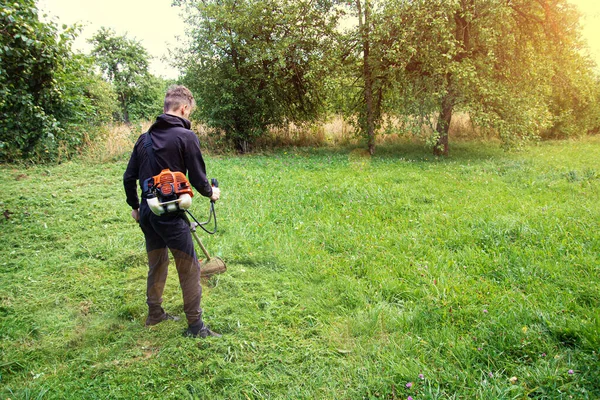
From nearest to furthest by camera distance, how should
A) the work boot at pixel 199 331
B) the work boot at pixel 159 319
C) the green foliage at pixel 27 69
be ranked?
the work boot at pixel 199 331
the work boot at pixel 159 319
the green foliage at pixel 27 69

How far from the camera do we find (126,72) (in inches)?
1294

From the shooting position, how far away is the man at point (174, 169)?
107 inches

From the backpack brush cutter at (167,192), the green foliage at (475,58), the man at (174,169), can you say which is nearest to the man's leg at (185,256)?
the man at (174,169)

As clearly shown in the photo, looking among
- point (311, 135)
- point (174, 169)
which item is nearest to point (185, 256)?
point (174, 169)

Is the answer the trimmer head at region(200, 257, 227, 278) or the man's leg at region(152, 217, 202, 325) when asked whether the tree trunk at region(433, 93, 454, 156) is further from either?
the man's leg at region(152, 217, 202, 325)

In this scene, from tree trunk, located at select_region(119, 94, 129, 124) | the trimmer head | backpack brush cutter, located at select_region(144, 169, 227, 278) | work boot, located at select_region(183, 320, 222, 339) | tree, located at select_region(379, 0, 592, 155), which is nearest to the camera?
backpack brush cutter, located at select_region(144, 169, 227, 278)

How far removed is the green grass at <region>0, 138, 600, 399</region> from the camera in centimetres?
241

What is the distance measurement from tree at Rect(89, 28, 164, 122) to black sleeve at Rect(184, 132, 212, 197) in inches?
1290

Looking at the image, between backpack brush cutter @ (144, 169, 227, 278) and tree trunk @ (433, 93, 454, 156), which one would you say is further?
tree trunk @ (433, 93, 454, 156)

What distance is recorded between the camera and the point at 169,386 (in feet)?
8.09

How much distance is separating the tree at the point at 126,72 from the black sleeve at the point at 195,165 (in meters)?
32.8

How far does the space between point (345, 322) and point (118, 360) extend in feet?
6.32

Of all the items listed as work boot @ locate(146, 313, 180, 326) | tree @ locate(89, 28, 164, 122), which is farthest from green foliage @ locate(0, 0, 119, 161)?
Answer: tree @ locate(89, 28, 164, 122)

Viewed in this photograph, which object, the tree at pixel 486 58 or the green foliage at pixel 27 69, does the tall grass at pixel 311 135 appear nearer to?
the tree at pixel 486 58
